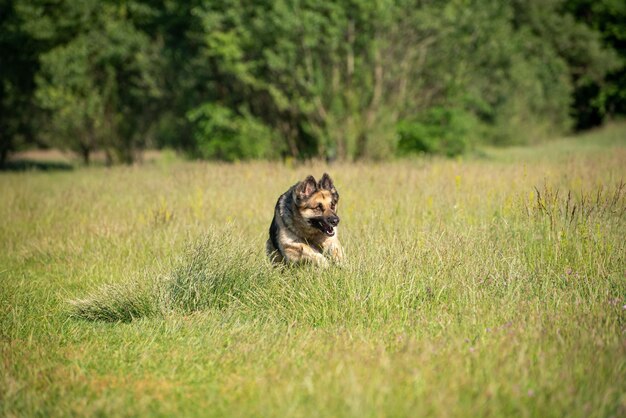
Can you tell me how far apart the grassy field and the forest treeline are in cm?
950

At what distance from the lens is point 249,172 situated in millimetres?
13070

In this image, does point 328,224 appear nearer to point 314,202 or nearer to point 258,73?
point 314,202

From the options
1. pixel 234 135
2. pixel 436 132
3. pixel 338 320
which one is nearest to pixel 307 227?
pixel 338 320

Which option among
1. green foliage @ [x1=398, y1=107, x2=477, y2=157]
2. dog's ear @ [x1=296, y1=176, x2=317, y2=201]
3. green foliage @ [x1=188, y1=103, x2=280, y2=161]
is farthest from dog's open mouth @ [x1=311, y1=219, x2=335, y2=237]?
green foliage @ [x1=398, y1=107, x2=477, y2=157]

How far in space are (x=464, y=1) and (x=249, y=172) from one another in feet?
34.4

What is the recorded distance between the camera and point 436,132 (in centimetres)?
2022

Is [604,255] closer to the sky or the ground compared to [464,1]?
closer to the ground

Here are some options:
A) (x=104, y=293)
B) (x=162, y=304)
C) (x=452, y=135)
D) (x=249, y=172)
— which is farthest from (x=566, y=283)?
(x=452, y=135)

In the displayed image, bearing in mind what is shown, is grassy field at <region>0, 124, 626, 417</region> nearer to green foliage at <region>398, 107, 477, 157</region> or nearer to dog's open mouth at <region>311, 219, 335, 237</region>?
dog's open mouth at <region>311, 219, 335, 237</region>

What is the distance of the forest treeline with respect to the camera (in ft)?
58.2

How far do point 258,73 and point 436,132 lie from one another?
246 inches

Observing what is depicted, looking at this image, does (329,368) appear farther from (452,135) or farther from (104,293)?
(452,135)

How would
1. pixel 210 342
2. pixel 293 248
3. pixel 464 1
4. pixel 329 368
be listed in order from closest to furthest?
1. pixel 329 368
2. pixel 210 342
3. pixel 293 248
4. pixel 464 1

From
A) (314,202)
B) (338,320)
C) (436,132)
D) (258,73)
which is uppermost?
(258,73)
